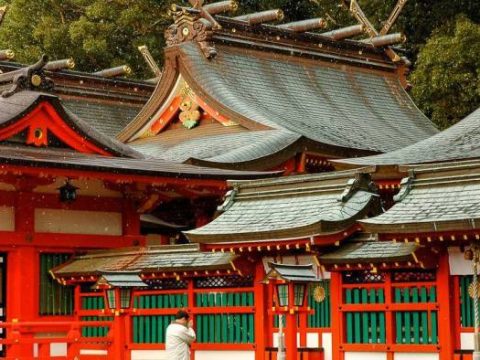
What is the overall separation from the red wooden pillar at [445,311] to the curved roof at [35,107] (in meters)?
8.42

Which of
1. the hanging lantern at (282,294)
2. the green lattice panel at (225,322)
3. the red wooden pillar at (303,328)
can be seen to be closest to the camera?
the hanging lantern at (282,294)

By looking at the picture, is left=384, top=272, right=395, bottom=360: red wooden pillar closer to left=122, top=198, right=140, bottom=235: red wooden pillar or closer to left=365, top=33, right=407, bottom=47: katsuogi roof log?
left=122, top=198, right=140, bottom=235: red wooden pillar

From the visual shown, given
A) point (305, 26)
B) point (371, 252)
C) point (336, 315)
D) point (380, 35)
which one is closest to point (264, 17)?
point (305, 26)

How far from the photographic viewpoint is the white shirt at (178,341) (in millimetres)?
18266

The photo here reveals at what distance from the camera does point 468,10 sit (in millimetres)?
41094

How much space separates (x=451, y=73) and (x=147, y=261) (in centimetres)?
1515

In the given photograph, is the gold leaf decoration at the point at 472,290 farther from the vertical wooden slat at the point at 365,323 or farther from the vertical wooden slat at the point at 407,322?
the vertical wooden slat at the point at 365,323

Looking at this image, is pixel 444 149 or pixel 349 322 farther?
pixel 444 149

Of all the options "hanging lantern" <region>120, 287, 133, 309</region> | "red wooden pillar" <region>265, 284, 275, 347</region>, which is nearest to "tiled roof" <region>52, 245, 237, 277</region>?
"hanging lantern" <region>120, 287, 133, 309</region>

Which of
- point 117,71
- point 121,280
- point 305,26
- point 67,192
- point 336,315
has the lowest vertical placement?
point 336,315

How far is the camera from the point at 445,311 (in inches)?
722

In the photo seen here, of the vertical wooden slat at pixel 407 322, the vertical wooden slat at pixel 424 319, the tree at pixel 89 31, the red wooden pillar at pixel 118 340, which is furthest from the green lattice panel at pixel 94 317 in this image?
the tree at pixel 89 31

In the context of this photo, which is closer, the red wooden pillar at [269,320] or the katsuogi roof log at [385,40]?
the red wooden pillar at [269,320]

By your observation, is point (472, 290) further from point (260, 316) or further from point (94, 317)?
point (94, 317)
